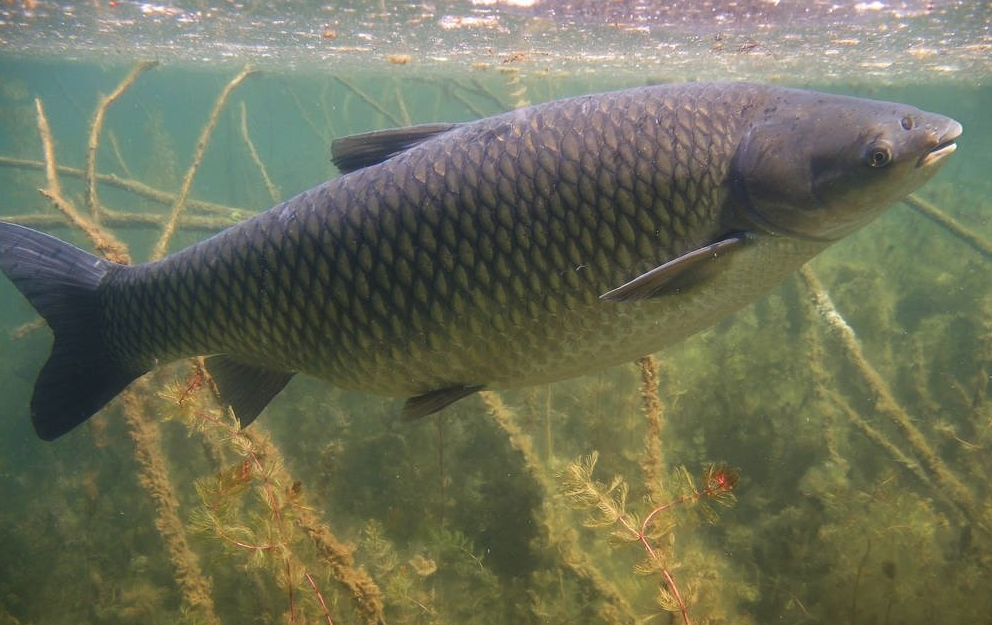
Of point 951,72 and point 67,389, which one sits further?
point 951,72

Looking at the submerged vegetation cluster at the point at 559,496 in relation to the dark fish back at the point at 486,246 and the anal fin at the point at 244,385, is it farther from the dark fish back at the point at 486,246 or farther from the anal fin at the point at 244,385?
the dark fish back at the point at 486,246

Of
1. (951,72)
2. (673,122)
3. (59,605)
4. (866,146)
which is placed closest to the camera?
(866,146)

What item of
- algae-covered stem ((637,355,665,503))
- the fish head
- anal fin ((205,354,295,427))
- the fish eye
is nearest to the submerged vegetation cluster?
algae-covered stem ((637,355,665,503))

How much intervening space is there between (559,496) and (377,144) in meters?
3.50

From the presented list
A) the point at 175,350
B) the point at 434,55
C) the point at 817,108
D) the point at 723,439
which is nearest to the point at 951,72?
the point at 434,55

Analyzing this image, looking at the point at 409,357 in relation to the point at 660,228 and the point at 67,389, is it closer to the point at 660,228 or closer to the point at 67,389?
the point at 660,228

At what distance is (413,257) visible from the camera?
8.14 feet

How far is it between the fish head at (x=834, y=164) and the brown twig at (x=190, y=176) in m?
6.09

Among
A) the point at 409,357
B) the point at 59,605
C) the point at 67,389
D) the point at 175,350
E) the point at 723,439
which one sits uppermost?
the point at 409,357

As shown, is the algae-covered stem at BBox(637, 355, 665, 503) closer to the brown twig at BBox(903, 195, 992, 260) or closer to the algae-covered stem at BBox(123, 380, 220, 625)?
the algae-covered stem at BBox(123, 380, 220, 625)

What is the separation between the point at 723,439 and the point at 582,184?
18.8 feet

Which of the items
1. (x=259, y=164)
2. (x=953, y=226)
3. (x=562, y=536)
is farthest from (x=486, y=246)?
(x=953, y=226)

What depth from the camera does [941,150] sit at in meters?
2.29

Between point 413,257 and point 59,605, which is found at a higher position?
point 413,257
